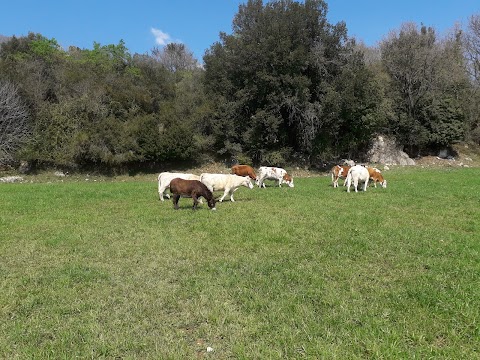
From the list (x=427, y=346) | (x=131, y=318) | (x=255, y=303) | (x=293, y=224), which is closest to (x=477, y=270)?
(x=427, y=346)

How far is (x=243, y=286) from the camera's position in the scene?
6.31 m

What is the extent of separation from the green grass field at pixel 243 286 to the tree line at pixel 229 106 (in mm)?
22735

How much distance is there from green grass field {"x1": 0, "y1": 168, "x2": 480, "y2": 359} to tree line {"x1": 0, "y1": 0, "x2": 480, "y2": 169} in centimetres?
2273

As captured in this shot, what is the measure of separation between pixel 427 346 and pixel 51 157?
109 feet

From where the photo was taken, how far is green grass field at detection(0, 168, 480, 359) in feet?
15.1

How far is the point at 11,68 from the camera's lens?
3531cm

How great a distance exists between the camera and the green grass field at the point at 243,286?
15.1 ft

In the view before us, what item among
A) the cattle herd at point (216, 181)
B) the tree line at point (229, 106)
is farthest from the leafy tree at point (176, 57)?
the cattle herd at point (216, 181)

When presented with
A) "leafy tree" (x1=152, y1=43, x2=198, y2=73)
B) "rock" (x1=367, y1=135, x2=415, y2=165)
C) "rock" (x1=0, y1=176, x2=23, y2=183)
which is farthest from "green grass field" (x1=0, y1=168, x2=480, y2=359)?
"leafy tree" (x1=152, y1=43, x2=198, y2=73)

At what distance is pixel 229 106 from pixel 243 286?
3064cm

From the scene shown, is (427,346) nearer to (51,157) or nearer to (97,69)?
(51,157)

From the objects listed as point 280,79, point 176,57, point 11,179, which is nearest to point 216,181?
point 280,79

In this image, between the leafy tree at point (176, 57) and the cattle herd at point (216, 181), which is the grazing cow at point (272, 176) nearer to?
the cattle herd at point (216, 181)

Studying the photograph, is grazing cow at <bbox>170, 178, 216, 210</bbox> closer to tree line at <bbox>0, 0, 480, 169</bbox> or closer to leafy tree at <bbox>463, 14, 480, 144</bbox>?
tree line at <bbox>0, 0, 480, 169</bbox>
